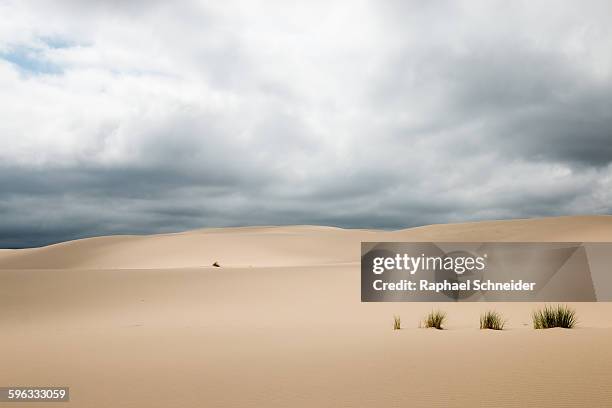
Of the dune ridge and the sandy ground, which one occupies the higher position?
the dune ridge

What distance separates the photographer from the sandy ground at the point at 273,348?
5.47m

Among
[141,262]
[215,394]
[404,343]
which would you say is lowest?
[215,394]

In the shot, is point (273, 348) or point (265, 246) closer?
point (273, 348)

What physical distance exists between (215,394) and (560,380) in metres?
3.78

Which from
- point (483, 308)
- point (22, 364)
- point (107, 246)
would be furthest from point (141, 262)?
point (22, 364)

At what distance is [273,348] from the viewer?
27.7 feet

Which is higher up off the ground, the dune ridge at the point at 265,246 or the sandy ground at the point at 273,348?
the dune ridge at the point at 265,246

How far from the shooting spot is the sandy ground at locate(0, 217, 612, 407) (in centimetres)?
547

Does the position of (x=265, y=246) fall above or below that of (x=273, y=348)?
above

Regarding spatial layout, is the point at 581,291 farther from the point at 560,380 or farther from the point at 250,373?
the point at 250,373

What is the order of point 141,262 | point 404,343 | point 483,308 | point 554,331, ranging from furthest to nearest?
point 141,262 → point 483,308 → point 554,331 → point 404,343

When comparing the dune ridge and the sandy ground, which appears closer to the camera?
the sandy ground

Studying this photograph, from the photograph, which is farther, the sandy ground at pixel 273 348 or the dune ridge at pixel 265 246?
the dune ridge at pixel 265 246

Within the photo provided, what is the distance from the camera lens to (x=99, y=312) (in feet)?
53.2
